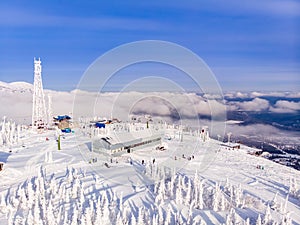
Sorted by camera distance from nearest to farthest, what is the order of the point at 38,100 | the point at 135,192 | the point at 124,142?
the point at 135,192
the point at 124,142
the point at 38,100

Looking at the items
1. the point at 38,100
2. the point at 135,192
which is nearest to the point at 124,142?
the point at 135,192

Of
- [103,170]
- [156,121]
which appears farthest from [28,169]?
[156,121]

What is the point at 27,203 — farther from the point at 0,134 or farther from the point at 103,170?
the point at 0,134

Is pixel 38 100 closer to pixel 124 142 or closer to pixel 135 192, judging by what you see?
pixel 124 142

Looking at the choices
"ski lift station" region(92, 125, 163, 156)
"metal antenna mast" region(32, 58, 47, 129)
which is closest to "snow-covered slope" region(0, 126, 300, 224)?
"ski lift station" region(92, 125, 163, 156)

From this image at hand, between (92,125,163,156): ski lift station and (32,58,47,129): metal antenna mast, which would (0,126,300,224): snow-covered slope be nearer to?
(92,125,163,156): ski lift station

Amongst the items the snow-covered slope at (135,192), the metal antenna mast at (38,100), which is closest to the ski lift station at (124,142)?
the snow-covered slope at (135,192)
